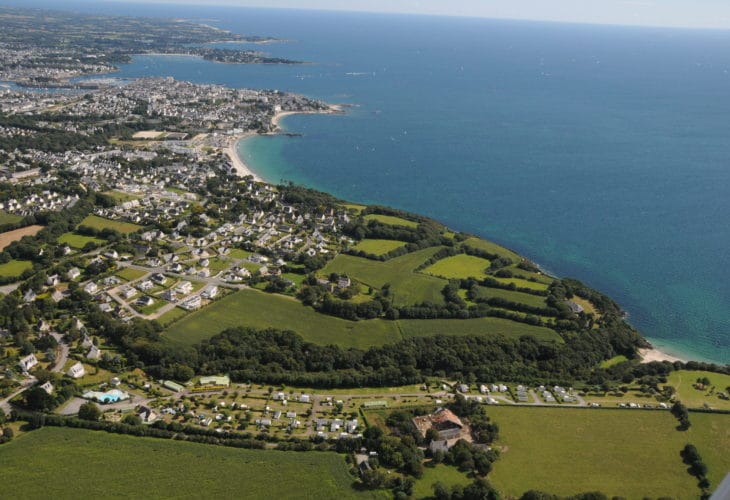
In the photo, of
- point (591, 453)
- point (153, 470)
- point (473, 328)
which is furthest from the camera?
point (473, 328)

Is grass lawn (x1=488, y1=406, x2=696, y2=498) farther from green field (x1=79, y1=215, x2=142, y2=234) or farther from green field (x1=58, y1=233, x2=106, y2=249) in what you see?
green field (x1=79, y1=215, x2=142, y2=234)

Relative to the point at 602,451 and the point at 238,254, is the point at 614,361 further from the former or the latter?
the point at 238,254

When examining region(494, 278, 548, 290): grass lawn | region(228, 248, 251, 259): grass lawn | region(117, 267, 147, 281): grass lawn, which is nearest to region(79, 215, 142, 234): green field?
region(117, 267, 147, 281): grass lawn

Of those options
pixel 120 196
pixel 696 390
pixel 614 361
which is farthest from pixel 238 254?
pixel 696 390

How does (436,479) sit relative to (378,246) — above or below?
below

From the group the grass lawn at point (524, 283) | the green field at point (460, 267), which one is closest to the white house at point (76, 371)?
the green field at point (460, 267)

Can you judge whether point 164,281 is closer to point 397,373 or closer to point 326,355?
point 326,355

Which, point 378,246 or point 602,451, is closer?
point 602,451
